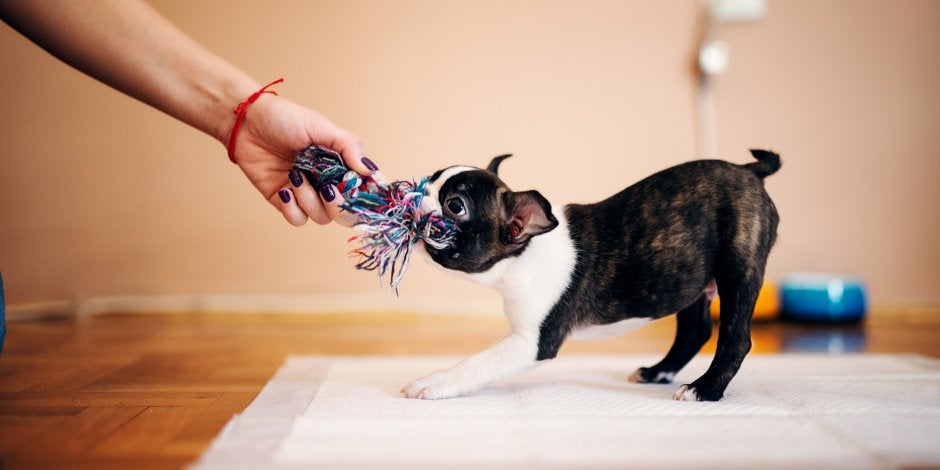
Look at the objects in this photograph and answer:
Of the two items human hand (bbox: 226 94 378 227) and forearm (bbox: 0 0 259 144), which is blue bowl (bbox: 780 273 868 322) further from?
forearm (bbox: 0 0 259 144)

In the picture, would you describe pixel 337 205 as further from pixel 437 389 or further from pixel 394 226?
pixel 437 389

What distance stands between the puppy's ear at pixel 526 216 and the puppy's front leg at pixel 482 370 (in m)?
0.18

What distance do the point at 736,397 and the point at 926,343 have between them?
3.90ft

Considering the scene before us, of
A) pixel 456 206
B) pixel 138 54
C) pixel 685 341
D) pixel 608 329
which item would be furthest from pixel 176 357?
pixel 685 341

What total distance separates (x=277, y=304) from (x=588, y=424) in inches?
79.0

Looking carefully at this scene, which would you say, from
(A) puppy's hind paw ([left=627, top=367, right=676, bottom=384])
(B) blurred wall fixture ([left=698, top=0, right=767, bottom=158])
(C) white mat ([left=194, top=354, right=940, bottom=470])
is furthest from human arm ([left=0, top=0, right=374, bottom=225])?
(B) blurred wall fixture ([left=698, top=0, right=767, bottom=158])

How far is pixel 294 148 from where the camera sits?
1.48m

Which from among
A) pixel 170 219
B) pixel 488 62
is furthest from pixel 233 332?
pixel 488 62

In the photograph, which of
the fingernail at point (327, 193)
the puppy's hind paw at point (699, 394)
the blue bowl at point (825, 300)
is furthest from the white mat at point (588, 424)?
the blue bowl at point (825, 300)

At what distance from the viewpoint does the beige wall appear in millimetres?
2883

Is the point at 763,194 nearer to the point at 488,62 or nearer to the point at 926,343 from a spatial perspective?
the point at 926,343

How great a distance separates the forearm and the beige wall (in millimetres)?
1368

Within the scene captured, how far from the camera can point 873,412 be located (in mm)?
1177

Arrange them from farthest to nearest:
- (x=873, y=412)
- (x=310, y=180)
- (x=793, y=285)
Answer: (x=793, y=285) < (x=310, y=180) < (x=873, y=412)
